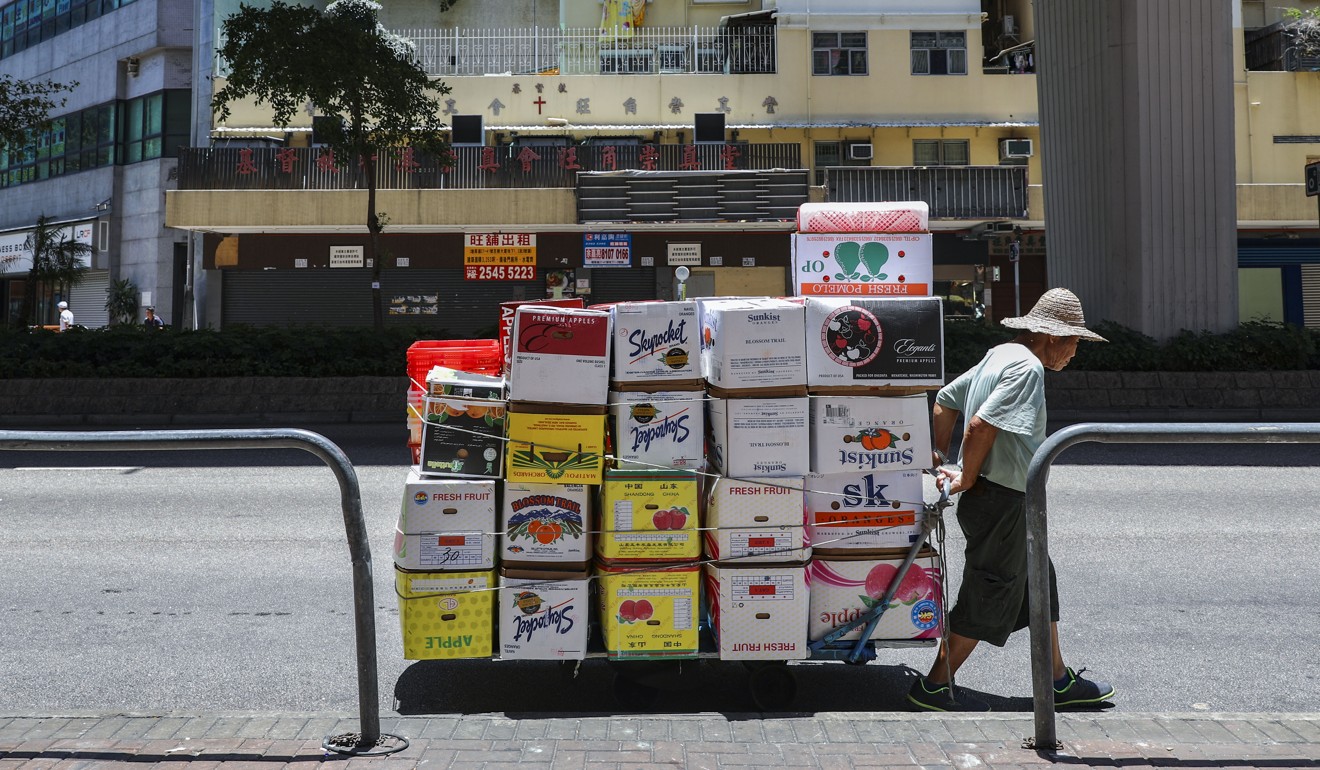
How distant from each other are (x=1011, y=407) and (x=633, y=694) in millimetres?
2035

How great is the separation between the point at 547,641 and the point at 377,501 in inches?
221

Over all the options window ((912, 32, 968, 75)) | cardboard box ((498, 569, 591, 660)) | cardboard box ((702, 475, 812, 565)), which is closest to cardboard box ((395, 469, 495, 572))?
cardboard box ((498, 569, 591, 660))

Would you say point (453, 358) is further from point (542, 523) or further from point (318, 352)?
point (318, 352)

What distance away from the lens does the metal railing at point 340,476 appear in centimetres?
375

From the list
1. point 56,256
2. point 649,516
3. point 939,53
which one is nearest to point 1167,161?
point 939,53

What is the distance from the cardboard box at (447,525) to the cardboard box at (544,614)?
17 centimetres

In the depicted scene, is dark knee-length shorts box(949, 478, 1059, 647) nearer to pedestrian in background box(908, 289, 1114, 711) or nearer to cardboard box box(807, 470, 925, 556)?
pedestrian in background box(908, 289, 1114, 711)

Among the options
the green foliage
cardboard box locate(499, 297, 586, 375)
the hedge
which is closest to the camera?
cardboard box locate(499, 297, 586, 375)

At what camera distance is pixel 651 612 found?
4.74 meters

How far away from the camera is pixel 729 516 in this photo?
4777mm

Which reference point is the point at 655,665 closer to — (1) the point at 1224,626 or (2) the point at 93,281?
(1) the point at 1224,626

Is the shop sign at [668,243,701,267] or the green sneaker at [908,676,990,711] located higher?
the shop sign at [668,243,701,267]

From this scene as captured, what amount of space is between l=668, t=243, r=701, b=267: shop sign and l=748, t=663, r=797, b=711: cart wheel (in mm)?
23075

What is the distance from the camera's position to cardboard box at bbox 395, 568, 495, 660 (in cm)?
472
